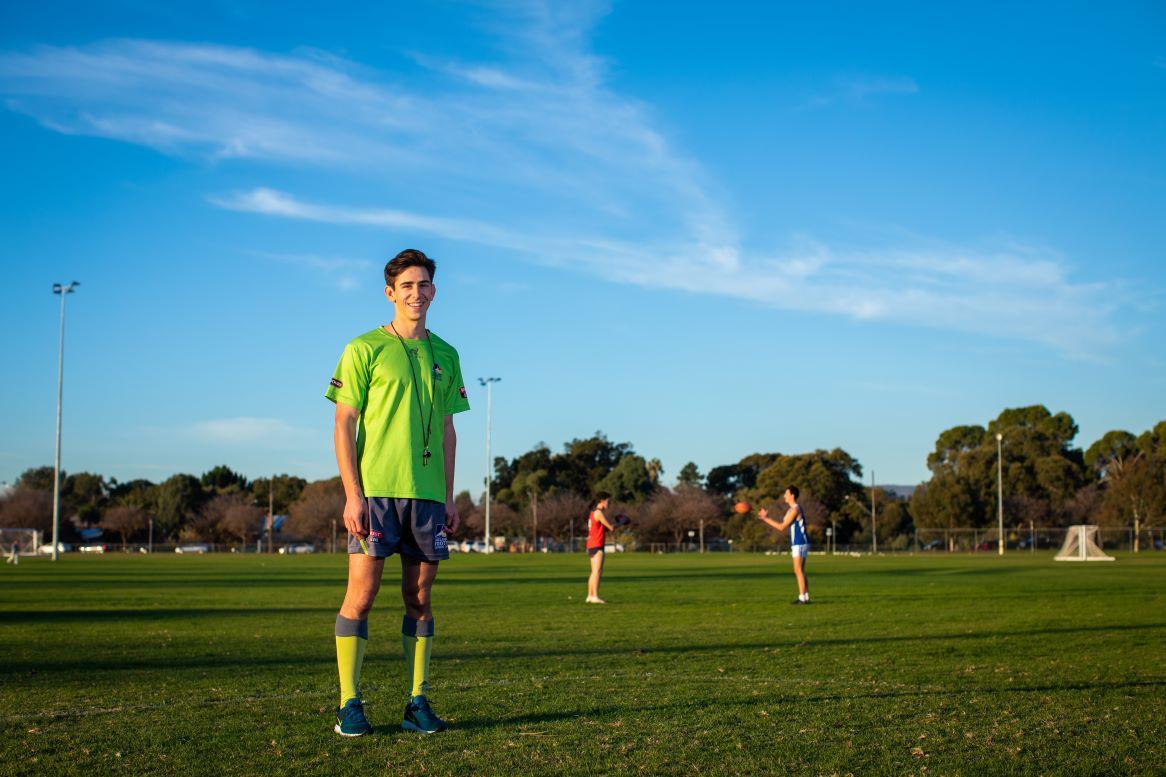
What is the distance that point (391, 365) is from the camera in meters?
5.54

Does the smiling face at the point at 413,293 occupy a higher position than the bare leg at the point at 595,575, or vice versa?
the smiling face at the point at 413,293

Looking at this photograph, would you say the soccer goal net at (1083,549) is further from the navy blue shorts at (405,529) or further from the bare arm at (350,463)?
the bare arm at (350,463)

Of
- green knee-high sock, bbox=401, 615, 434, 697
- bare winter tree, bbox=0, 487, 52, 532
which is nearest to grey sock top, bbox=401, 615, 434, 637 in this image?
green knee-high sock, bbox=401, 615, 434, 697

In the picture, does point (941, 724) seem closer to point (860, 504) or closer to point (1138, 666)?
point (1138, 666)

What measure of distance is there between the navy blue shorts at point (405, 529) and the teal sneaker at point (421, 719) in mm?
750

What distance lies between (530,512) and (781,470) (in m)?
29.5

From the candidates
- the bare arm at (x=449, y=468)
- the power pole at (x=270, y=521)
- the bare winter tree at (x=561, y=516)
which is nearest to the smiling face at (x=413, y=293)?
the bare arm at (x=449, y=468)

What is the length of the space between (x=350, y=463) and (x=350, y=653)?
99cm

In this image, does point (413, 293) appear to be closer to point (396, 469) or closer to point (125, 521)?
point (396, 469)

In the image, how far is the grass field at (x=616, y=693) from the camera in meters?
4.82

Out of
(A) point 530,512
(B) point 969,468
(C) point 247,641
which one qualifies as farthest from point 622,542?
(C) point 247,641

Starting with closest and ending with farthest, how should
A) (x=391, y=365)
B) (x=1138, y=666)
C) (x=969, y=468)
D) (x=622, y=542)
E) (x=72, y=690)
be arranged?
1. (x=391, y=365)
2. (x=72, y=690)
3. (x=1138, y=666)
4. (x=969, y=468)
5. (x=622, y=542)

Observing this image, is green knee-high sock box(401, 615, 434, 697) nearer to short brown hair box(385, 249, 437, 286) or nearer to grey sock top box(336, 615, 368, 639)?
grey sock top box(336, 615, 368, 639)

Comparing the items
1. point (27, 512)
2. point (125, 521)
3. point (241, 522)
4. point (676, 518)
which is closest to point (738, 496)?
point (676, 518)
